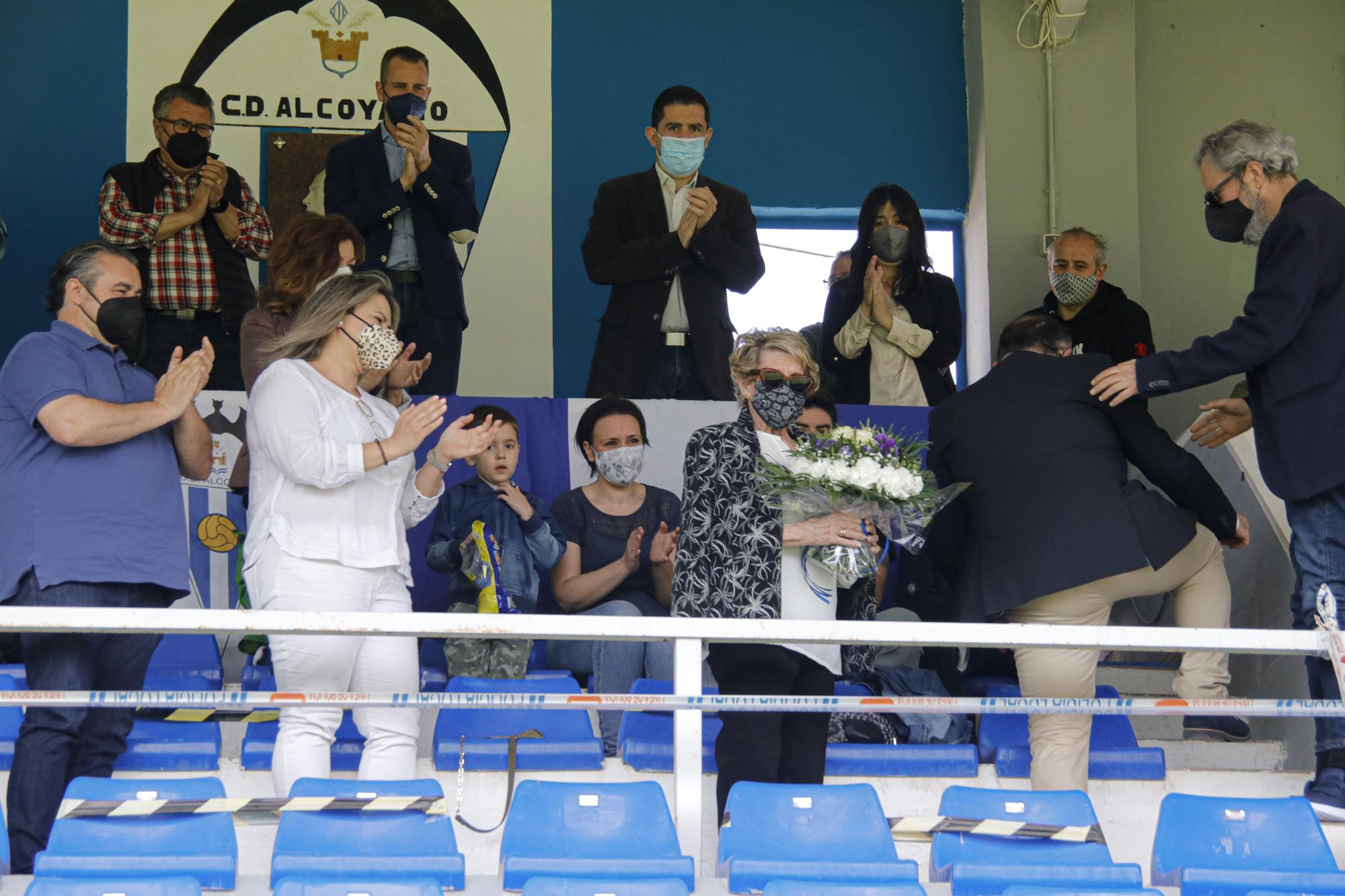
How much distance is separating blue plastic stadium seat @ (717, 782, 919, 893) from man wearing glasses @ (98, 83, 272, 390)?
331cm

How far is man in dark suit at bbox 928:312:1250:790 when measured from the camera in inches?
144

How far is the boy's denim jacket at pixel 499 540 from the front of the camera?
4.34 metres

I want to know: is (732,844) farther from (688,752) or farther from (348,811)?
(348,811)

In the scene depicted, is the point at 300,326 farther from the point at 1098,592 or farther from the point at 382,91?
the point at 382,91

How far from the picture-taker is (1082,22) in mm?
7027

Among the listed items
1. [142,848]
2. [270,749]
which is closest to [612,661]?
[270,749]

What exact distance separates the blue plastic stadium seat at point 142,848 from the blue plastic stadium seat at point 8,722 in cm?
93

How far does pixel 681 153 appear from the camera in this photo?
559 cm

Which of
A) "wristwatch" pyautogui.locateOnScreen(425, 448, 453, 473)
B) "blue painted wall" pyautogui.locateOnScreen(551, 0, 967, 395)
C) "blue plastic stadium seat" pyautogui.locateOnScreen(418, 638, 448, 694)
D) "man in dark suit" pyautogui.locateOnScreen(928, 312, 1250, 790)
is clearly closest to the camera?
"wristwatch" pyautogui.locateOnScreen(425, 448, 453, 473)

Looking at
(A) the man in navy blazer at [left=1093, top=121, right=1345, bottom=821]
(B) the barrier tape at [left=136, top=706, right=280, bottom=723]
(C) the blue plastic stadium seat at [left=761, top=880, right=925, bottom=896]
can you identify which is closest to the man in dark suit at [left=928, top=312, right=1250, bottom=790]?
(A) the man in navy blazer at [left=1093, top=121, right=1345, bottom=821]

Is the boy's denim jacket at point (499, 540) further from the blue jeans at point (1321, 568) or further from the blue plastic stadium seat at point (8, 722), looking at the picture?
the blue jeans at point (1321, 568)

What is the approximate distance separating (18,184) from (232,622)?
559 centimetres

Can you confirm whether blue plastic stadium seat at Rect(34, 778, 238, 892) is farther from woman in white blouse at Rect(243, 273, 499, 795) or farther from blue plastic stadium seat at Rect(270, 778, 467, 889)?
woman in white blouse at Rect(243, 273, 499, 795)

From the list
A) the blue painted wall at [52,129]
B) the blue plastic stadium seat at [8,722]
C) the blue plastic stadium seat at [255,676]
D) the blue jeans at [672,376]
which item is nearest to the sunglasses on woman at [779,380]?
the blue plastic stadium seat at [255,676]
